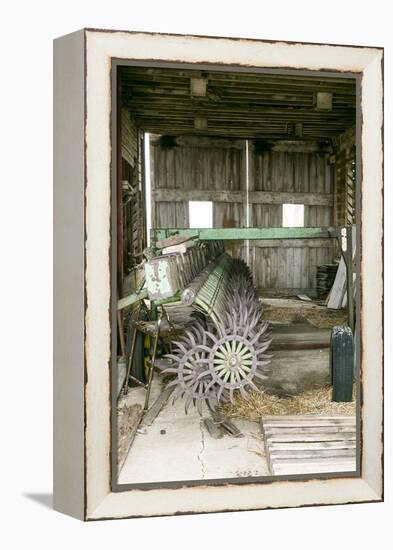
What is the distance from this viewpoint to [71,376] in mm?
3549

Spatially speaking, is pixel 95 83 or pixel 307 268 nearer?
pixel 95 83

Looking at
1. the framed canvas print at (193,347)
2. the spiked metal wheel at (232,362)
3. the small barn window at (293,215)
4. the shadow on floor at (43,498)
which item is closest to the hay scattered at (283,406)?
the framed canvas print at (193,347)

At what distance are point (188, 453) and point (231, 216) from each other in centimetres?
735

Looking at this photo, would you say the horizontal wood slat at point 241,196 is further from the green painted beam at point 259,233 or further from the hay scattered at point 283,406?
the hay scattered at point 283,406

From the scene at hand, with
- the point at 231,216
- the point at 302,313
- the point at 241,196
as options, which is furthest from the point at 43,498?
the point at 241,196

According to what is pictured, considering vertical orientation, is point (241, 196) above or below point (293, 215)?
above

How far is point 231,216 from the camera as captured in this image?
11227mm

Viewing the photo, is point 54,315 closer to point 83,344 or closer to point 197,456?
point 83,344

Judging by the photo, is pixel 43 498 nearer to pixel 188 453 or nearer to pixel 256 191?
pixel 188 453

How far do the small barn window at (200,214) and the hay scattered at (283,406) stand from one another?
5923mm

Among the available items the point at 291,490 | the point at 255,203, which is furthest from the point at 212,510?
the point at 255,203

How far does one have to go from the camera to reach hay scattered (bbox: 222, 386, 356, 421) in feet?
16.9

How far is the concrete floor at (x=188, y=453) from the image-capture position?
4035 millimetres

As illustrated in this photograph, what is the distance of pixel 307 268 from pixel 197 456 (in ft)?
26.3
